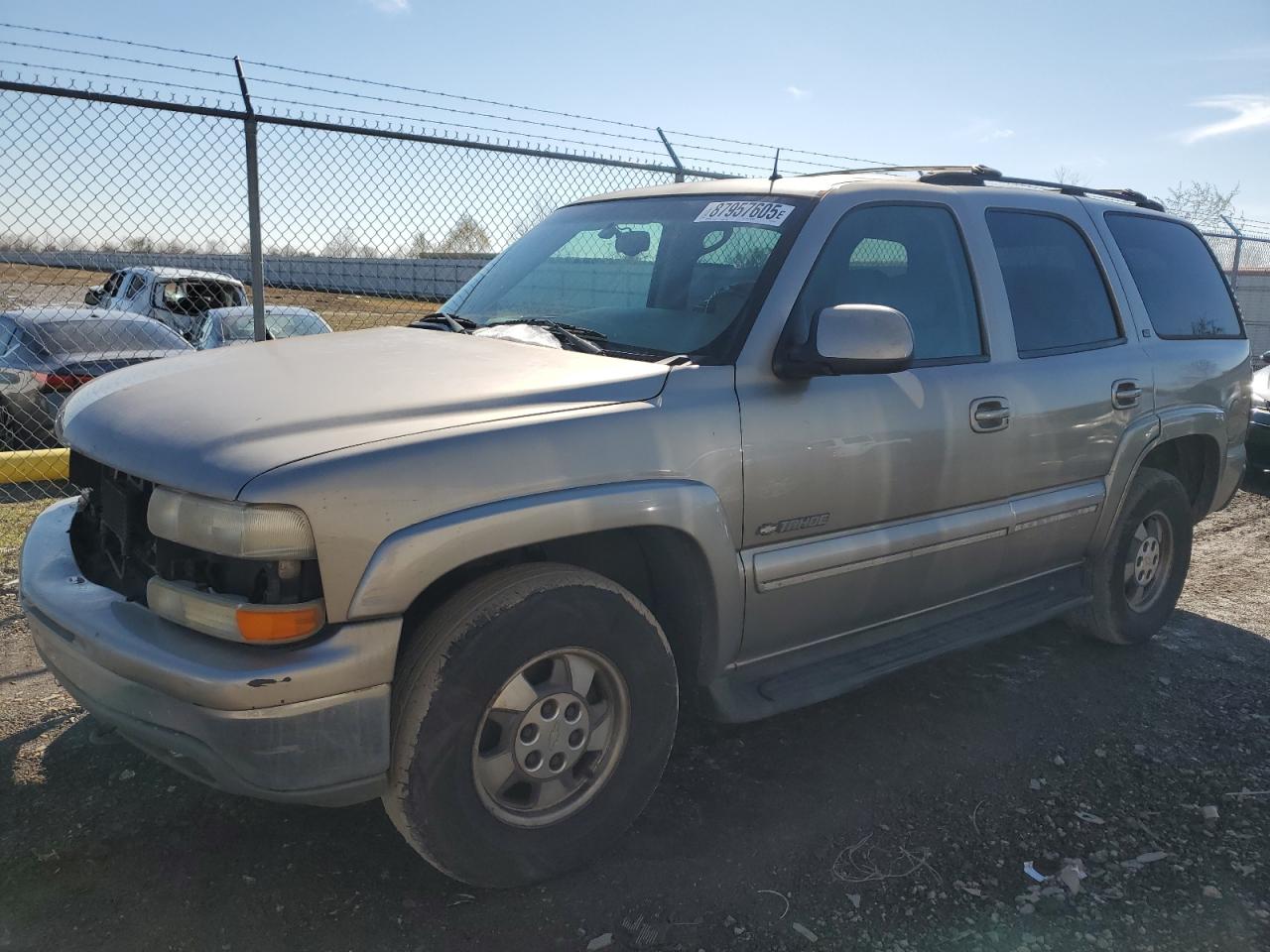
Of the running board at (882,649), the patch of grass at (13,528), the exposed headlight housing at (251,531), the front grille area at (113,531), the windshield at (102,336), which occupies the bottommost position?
the patch of grass at (13,528)

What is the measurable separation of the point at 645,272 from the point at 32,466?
4.80 metres

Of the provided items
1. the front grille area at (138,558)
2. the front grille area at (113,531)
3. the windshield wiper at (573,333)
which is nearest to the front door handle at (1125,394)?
the windshield wiper at (573,333)

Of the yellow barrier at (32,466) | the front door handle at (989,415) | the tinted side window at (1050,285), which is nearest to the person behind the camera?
the front door handle at (989,415)

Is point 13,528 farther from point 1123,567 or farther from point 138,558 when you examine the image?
point 1123,567

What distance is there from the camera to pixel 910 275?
3.52 meters

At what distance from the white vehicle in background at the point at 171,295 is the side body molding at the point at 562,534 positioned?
770 centimetres

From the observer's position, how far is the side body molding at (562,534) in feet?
7.38

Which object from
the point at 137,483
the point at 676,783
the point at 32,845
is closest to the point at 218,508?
the point at 137,483

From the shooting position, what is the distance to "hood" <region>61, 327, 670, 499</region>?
7.50 ft

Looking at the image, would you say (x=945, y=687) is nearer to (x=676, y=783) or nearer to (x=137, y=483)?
(x=676, y=783)

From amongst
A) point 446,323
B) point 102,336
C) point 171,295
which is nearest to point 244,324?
point 171,295

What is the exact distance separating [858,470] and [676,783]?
3.91 ft

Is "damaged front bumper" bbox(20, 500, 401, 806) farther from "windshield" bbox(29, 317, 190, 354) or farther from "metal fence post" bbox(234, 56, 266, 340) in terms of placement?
"windshield" bbox(29, 317, 190, 354)

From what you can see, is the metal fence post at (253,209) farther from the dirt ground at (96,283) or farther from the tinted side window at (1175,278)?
the tinted side window at (1175,278)
